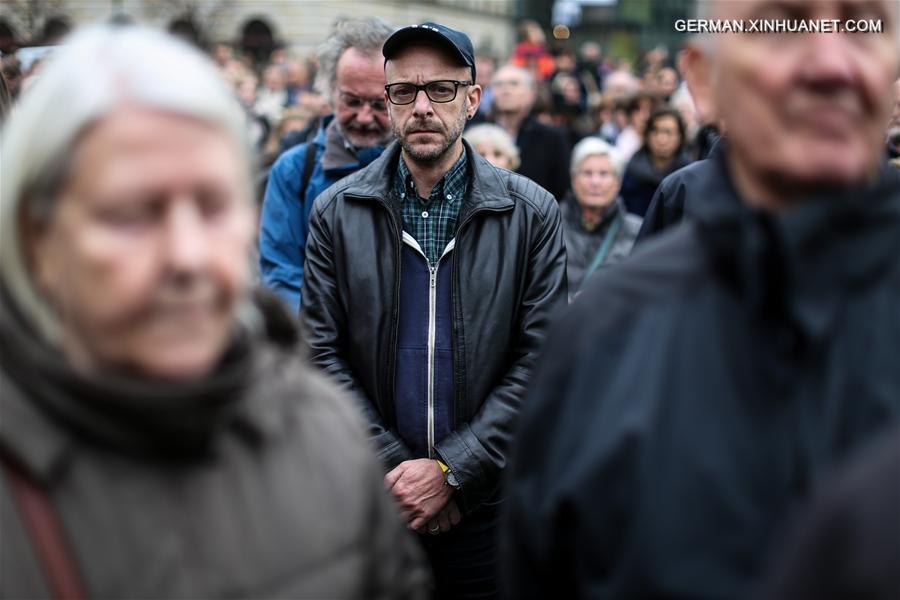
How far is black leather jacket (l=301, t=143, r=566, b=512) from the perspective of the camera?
3.65 metres

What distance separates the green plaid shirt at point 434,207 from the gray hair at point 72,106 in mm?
2029

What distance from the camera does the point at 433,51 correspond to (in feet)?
13.1

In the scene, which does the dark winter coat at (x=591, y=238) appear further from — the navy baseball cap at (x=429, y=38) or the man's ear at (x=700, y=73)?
the man's ear at (x=700, y=73)

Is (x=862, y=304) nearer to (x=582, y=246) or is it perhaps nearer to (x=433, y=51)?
(x=433, y=51)

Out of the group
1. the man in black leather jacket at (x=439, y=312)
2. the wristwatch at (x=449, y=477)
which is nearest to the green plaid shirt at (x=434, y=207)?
the man in black leather jacket at (x=439, y=312)

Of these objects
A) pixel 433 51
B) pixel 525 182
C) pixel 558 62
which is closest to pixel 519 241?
pixel 525 182

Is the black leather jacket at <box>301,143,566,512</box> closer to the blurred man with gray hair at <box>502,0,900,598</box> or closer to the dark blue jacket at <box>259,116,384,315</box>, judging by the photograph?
the dark blue jacket at <box>259,116,384,315</box>

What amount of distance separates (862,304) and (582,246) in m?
5.01

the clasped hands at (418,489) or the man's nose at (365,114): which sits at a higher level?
the man's nose at (365,114)

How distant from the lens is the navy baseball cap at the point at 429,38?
3.94 meters

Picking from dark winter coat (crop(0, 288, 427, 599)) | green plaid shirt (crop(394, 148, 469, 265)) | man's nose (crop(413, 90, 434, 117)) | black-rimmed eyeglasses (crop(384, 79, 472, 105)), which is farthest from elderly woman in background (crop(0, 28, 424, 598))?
black-rimmed eyeglasses (crop(384, 79, 472, 105))

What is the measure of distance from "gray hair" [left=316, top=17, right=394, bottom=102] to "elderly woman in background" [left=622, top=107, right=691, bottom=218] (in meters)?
3.40

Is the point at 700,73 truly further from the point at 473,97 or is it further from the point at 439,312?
the point at 473,97

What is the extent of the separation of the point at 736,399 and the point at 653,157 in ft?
23.1
